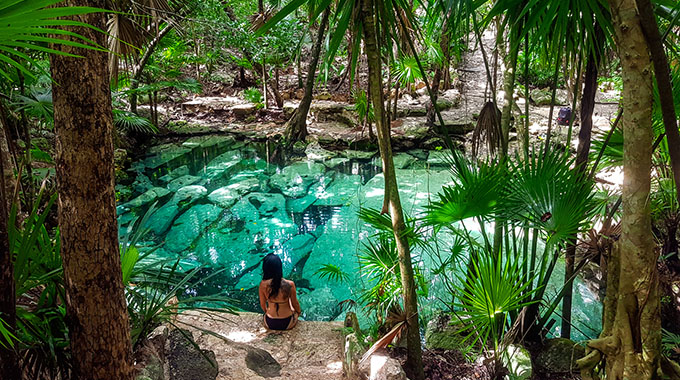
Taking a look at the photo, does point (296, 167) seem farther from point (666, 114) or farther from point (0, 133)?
point (666, 114)

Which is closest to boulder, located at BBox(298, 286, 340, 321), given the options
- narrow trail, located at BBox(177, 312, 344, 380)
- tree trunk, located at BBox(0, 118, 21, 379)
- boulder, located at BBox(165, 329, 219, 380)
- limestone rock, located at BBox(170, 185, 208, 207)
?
narrow trail, located at BBox(177, 312, 344, 380)

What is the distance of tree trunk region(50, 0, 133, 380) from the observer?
144cm

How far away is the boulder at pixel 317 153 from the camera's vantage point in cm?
1019

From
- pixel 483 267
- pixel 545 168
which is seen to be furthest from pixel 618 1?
pixel 483 267

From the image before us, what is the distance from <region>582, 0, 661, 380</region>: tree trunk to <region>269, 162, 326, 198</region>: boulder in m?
6.94

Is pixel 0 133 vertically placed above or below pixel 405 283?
above

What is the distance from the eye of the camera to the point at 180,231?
259 inches

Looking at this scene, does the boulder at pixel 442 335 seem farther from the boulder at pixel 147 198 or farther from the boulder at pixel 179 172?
the boulder at pixel 179 172

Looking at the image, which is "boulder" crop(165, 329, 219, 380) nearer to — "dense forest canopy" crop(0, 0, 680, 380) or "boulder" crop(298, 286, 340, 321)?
"dense forest canopy" crop(0, 0, 680, 380)

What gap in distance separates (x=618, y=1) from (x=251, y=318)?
3.61 metres

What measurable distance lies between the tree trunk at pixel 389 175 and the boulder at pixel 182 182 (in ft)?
22.8

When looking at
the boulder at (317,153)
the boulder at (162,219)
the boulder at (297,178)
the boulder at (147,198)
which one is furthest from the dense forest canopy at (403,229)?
the boulder at (317,153)

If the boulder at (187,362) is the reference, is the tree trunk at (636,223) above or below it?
above

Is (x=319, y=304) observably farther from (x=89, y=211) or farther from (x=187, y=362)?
(x=89, y=211)
